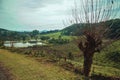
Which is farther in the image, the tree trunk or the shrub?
the shrub

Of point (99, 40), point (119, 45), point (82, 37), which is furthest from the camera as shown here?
point (119, 45)

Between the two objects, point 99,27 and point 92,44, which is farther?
point 92,44

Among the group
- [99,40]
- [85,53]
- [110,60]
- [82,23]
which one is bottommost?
[110,60]

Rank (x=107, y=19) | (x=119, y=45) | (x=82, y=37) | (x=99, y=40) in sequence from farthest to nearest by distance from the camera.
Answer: (x=119, y=45)
(x=82, y=37)
(x=99, y=40)
(x=107, y=19)

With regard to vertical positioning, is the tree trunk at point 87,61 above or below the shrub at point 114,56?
above

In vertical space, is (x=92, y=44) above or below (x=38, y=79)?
above

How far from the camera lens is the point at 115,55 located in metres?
56.7

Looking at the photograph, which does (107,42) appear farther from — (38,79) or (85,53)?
(38,79)

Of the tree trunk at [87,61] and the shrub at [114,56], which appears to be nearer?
the tree trunk at [87,61]

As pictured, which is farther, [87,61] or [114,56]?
[114,56]

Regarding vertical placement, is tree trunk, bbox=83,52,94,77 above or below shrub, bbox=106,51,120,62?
above

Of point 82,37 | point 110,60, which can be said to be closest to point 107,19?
point 82,37

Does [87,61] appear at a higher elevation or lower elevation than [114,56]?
higher

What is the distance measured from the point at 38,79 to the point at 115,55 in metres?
41.9
